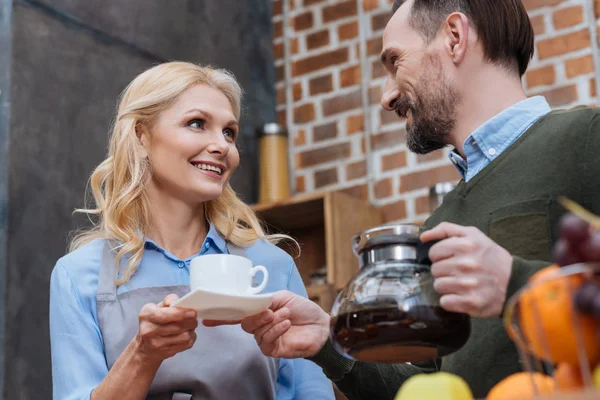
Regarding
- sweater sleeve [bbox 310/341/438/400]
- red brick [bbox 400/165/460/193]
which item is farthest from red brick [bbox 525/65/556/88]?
sweater sleeve [bbox 310/341/438/400]

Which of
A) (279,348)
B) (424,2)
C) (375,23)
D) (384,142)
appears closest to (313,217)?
(384,142)

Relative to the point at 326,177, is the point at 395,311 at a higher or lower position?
lower

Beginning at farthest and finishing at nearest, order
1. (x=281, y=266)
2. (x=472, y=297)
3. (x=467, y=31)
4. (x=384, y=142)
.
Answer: (x=384, y=142) → (x=281, y=266) → (x=467, y=31) → (x=472, y=297)

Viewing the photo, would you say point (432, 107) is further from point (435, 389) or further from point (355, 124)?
point (355, 124)

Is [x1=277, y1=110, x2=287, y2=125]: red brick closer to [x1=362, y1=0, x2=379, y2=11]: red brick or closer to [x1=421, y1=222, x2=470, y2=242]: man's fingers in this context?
[x1=362, y1=0, x2=379, y2=11]: red brick

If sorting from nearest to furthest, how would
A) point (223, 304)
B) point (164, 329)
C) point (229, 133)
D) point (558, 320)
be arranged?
point (558, 320) < point (223, 304) < point (164, 329) < point (229, 133)

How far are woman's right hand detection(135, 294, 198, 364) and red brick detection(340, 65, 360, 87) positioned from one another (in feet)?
6.88

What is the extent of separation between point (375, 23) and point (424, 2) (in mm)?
1648

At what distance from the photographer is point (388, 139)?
11.0 feet

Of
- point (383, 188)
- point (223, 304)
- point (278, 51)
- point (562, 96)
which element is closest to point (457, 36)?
point (223, 304)

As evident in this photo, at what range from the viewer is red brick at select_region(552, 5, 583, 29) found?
3.01 metres

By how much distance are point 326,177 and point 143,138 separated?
1441 mm

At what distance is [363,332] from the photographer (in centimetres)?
110

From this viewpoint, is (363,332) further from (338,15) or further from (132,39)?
(338,15)
